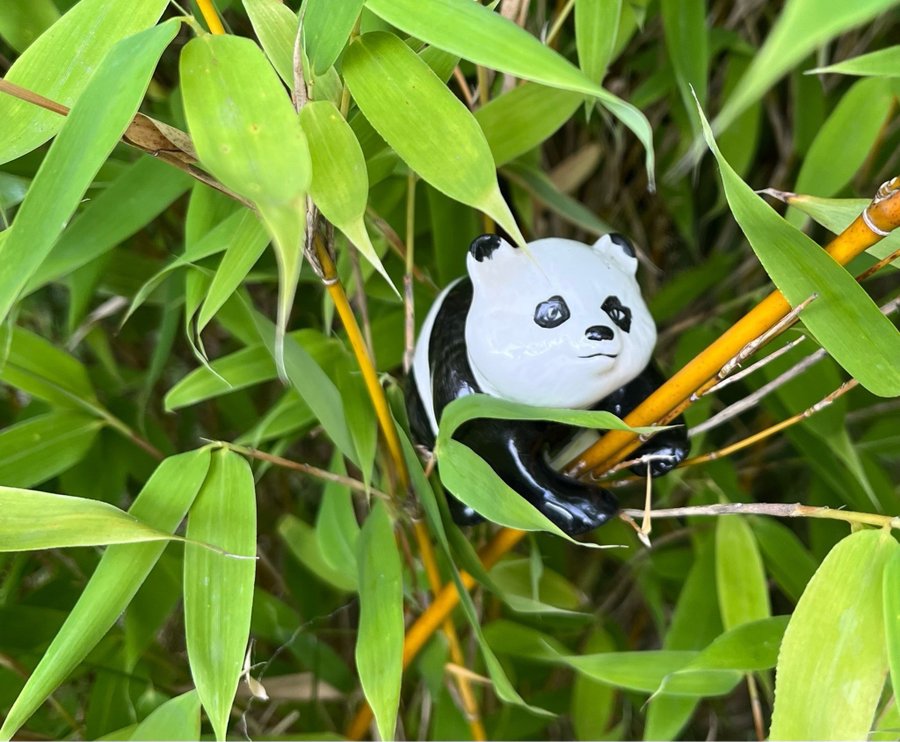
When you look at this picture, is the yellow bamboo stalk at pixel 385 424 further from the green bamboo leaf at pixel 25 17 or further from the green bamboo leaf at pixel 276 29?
the green bamboo leaf at pixel 25 17

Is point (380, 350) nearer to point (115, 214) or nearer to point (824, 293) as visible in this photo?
point (115, 214)

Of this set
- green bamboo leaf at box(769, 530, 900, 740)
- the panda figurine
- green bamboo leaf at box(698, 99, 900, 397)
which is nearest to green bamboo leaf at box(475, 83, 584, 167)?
the panda figurine

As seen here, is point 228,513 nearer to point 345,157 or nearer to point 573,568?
point 345,157

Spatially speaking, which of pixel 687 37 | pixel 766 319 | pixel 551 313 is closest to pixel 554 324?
pixel 551 313

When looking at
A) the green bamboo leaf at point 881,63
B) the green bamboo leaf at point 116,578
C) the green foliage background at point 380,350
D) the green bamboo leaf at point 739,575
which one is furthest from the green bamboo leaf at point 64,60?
the green bamboo leaf at point 739,575

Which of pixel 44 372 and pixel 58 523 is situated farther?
pixel 44 372

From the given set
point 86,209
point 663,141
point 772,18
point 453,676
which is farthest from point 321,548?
point 772,18

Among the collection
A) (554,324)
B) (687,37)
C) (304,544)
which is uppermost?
(687,37)
